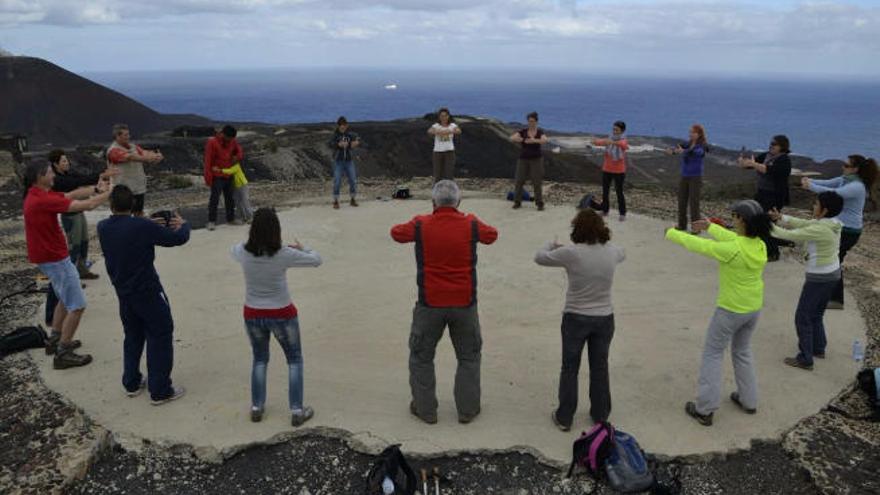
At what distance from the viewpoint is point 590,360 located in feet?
16.9

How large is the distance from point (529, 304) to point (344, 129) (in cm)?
635

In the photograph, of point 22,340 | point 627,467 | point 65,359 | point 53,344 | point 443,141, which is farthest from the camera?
point 443,141

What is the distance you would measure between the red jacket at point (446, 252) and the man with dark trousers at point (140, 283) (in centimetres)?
204

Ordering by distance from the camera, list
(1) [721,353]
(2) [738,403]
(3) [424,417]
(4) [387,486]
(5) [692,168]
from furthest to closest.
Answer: (5) [692,168], (2) [738,403], (3) [424,417], (1) [721,353], (4) [387,486]

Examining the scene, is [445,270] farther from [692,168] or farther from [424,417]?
[692,168]

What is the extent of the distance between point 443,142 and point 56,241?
26.2 feet

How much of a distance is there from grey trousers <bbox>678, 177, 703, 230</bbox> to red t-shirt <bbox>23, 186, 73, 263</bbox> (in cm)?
923

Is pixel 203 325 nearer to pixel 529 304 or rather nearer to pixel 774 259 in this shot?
pixel 529 304

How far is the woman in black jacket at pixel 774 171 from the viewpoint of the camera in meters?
9.06

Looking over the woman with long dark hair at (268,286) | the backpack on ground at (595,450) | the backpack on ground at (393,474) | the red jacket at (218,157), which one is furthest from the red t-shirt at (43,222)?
the red jacket at (218,157)

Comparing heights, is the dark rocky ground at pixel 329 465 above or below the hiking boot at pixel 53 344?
below

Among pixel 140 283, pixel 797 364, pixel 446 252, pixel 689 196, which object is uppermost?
pixel 446 252

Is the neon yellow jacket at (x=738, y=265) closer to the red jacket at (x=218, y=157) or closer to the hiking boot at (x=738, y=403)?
the hiking boot at (x=738, y=403)

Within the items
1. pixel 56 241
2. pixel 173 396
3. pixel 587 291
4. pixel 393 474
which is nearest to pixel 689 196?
pixel 587 291
